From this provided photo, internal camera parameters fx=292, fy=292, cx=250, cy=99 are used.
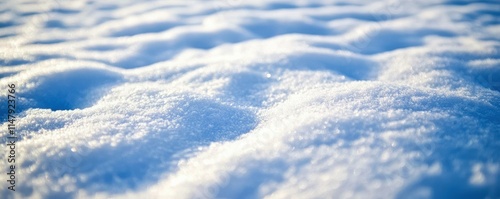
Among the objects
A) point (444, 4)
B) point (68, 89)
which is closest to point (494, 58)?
point (444, 4)

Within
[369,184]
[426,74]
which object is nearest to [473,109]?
[426,74]

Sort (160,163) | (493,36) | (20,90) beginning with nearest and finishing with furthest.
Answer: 1. (160,163)
2. (20,90)
3. (493,36)

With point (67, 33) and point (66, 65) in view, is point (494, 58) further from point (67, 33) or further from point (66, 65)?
point (67, 33)

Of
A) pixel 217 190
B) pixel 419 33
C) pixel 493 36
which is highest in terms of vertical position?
pixel 419 33

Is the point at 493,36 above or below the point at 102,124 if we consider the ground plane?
above

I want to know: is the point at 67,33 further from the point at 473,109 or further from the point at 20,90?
the point at 473,109

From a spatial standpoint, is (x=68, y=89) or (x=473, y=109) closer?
(x=473, y=109)

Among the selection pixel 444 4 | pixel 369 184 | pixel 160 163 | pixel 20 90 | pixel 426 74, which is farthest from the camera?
pixel 444 4
